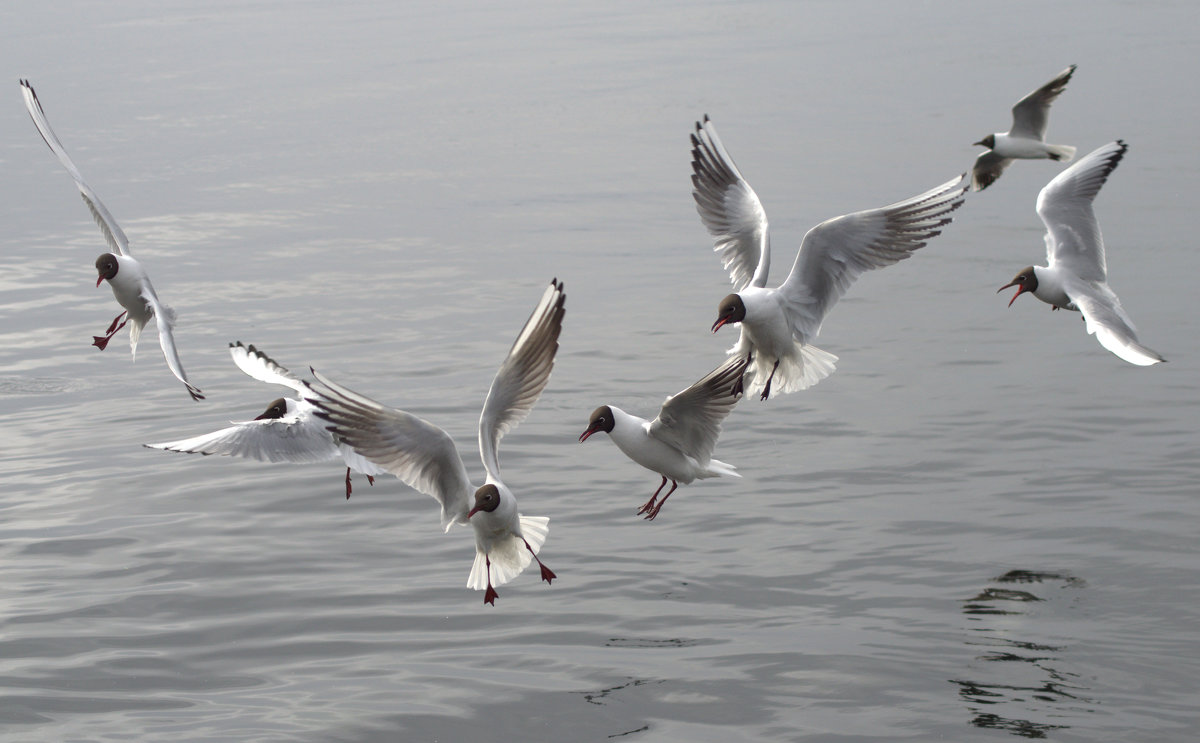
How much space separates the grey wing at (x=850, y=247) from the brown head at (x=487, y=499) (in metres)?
2.80

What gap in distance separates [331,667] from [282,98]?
24.9 m

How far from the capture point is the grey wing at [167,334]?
7355 millimetres

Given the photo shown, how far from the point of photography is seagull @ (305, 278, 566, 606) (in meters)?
7.02

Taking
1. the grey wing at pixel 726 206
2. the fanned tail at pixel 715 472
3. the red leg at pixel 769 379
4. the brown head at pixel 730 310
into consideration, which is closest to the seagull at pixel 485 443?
the fanned tail at pixel 715 472

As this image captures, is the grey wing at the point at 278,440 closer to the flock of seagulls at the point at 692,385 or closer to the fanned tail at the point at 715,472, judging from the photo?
the flock of seagulls at the point at 692,385

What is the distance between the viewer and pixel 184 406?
12.6m

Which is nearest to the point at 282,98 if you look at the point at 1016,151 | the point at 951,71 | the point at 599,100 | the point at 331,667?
the point at 599,100

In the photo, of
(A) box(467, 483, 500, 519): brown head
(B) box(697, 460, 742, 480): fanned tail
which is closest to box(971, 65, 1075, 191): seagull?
(B) box(697, 460, 742, 480): fanned tail

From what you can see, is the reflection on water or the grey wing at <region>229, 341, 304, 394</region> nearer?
the reflection on water

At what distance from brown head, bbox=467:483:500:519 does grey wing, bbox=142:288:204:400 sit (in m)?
1.59

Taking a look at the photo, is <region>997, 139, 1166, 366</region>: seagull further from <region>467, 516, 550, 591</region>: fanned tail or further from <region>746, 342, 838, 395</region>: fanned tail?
<region>467, 516, 550, 591</region>: fanned tail

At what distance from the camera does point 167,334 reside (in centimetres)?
779

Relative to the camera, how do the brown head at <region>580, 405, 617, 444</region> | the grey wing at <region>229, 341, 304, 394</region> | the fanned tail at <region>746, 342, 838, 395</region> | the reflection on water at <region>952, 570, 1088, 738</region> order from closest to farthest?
the reflection on water at <region>952, 570, 1088, 738</region>, the brown head at <region>580, 405, 617, 444</region>, the grey wing at <region>229, 341, 304, 394</region>, the fanned tail at <region>746, 342, 838, 395</region>

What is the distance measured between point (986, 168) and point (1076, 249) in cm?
380
